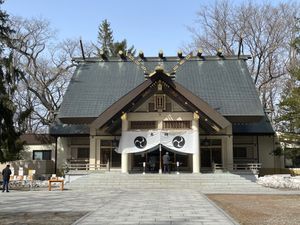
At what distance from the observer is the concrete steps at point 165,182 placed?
22591mm

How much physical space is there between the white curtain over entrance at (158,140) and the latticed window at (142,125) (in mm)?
547

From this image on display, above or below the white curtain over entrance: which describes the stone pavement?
below

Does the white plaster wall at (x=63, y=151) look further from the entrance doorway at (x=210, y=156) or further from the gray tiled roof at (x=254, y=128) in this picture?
the gray tiled roof at (x=254, y=128)

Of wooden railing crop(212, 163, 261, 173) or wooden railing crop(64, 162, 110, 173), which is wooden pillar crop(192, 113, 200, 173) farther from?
wooden railing crop(64, 162, 110, 173)

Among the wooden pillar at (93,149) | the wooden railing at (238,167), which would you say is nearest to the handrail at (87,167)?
the wooden pillar at (93,149)

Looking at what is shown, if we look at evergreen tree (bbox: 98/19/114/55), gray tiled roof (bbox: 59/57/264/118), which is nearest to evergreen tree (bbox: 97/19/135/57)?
evergreen tree (bbox: 98/19/114/55)

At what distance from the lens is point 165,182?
2358cm

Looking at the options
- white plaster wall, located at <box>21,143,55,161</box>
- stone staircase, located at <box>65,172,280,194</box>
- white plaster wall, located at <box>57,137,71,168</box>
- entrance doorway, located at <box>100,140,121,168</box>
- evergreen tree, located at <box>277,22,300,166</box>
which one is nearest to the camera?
stone staircase, located at <box>65,172,280,194</box>

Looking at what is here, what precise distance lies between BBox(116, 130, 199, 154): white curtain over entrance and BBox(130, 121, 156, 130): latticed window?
0.55 meters

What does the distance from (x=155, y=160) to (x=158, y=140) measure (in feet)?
10.1

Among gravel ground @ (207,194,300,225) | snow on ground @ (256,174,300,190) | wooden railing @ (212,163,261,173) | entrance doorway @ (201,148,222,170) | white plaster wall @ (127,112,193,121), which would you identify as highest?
white plaster wall @ (127,112,193,121)

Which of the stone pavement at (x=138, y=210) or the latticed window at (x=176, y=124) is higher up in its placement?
the latticed window at (x=176, y=124)

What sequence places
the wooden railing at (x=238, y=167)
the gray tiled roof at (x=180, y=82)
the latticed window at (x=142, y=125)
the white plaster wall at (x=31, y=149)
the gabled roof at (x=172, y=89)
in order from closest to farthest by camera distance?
the gabled roof at (x=172, y=89) → the latticed window at (x=142, y=125) → the wooden railing at (x=238, y=167) → the gray tiled roof at (x=180, y=82) → the white plaster wall at (x=31, y=149)

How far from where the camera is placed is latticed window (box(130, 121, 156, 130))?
26.8m
